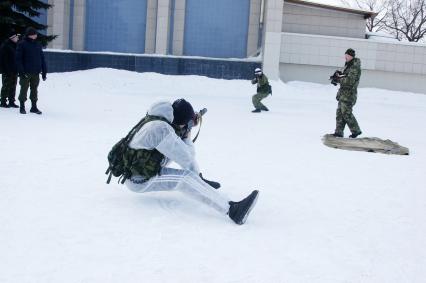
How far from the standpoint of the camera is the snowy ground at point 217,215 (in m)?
3.30

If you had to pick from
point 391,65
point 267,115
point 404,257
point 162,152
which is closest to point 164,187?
point 162,152

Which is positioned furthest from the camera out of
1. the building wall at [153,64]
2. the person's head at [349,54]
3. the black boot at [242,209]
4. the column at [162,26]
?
the column at [162,26]

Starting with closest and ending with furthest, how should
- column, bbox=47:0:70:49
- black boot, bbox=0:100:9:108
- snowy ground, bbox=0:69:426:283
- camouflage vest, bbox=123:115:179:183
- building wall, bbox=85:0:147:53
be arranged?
snowy ground, bbox=0:69:426:283, camouflage vest, bbox=123:115:179:183, black boot, bbox=0:100:9:108, column, bbox=47:0:70:49, building wall, bbox=85:0:147:53

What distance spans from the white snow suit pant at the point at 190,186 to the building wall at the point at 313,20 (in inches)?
769

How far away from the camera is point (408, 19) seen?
4381 centimetres

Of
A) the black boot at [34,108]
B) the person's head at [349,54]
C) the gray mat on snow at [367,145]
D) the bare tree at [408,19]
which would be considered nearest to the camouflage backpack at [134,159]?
the gray mat on snow at [367,145]

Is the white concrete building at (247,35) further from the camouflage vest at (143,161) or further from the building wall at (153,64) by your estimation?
the camouflage vest at (143,161)

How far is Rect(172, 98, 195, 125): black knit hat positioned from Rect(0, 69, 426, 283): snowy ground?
2.56 feet

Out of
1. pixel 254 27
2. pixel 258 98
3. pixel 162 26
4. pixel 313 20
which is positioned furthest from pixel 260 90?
pixel 313 20

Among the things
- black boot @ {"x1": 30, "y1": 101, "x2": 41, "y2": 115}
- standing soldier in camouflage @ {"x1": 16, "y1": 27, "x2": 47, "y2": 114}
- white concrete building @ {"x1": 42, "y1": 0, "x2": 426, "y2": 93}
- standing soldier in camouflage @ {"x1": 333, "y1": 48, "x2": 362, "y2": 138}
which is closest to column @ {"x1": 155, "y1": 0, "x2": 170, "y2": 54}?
white concrete building @ {"x1": 42, "y1": 0, "x2": 426, "y2": 93}

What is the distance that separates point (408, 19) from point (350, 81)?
38.2 meters

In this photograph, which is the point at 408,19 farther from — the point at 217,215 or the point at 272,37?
the point at 217,215

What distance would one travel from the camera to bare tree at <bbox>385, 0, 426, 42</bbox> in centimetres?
4281

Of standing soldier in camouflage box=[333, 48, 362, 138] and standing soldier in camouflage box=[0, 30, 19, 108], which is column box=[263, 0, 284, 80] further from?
standing soldier in camouflage box=[333, 48, 362, 138]
